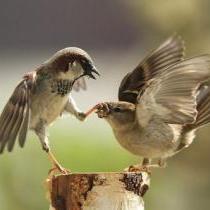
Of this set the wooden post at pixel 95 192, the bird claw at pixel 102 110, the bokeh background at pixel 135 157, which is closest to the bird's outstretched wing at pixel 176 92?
the bird claw at pixel 102 110

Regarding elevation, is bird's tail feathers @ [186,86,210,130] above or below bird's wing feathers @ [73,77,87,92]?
below

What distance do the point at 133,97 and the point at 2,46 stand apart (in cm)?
855

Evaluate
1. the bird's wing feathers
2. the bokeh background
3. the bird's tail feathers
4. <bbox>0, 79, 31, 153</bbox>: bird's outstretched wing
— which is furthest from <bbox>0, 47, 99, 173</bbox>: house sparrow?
the bokeh background

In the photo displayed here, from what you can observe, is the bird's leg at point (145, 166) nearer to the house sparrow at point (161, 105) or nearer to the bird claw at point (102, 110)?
→ the house sparrow at point (161, 105)

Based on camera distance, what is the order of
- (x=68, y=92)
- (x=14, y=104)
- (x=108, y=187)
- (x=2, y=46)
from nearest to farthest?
(x=108, y=187) → (x=14, y=104) → (x=68, y=92) → (x=2, y=46)

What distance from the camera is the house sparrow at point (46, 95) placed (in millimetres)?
3395

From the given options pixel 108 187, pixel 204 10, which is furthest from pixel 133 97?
pixel 204 10

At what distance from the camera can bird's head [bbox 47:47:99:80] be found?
136 inches

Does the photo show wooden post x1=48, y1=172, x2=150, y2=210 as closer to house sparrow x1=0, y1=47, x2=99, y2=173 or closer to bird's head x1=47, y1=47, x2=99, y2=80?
house sparrow x1=0, y1=47, x2=99, y2=173

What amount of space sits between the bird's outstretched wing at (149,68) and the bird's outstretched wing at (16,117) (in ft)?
1.13

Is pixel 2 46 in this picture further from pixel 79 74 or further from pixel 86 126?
pixel 79 74

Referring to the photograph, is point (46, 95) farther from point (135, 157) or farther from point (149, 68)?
point (135, 157)

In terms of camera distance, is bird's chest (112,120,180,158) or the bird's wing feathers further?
the bird's wing feathers

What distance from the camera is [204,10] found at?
6492mm
